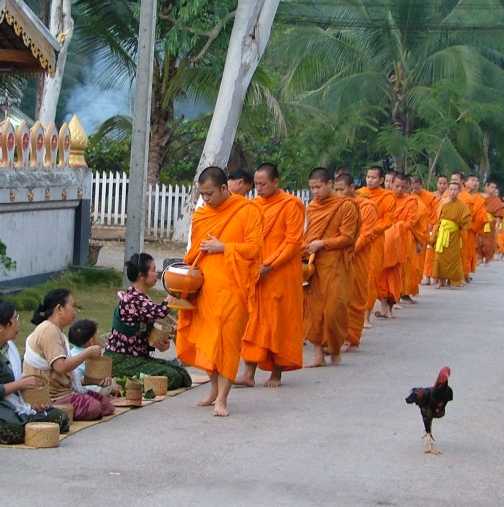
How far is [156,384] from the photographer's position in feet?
35.0

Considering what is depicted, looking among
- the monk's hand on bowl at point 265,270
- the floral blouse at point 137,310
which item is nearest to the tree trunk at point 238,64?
the monk's hand on bowl at point 265,270

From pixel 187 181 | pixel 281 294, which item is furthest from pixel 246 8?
pixel 187 181

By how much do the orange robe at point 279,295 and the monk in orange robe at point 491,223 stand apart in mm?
16284

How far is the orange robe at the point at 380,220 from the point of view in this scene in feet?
56.7

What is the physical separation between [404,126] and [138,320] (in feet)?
91.4

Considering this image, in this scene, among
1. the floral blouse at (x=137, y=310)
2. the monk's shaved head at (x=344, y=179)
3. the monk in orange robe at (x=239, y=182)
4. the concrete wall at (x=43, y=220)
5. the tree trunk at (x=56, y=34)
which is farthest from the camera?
the tree trunk at (x=56, y=34)

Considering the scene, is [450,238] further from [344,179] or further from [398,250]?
[344,179]

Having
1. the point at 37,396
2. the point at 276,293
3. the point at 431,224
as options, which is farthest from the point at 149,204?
the point at 37,396

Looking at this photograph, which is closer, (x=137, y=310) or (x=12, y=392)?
(x=12, y=392)

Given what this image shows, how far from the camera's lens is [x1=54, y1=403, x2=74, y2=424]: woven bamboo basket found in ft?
29.6

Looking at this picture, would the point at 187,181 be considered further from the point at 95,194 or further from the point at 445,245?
the point at 445,245

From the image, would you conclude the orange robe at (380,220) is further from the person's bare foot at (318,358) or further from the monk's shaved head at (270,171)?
the monk's shaved head at (270,171)

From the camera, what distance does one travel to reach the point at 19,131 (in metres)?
16.6

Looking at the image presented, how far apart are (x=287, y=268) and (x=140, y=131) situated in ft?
13.6
